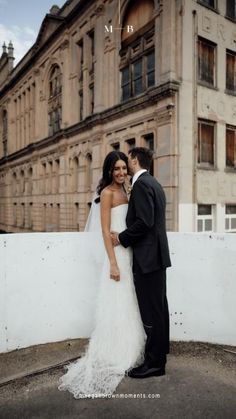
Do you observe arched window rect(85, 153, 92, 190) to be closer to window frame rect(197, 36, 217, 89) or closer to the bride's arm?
window frame rect(197, 36, 217, 89)

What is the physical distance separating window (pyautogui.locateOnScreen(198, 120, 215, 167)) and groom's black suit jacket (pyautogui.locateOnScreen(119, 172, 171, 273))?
12408 millimetres

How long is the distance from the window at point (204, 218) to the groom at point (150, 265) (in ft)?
39.9

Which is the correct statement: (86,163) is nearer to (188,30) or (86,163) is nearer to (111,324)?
(188,30)

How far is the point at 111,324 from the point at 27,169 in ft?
98.7

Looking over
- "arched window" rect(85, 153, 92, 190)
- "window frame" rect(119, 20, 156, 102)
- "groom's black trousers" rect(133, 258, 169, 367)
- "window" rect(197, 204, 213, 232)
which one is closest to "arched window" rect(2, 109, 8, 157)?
"arched window" rect(85, 153, 92, 190)

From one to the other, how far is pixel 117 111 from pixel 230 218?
8153mm

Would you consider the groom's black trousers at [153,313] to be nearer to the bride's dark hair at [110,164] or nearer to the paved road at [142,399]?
the paved road at [142,399]

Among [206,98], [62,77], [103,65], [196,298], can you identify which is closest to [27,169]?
[62,77]

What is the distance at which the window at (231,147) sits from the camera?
1655 cm

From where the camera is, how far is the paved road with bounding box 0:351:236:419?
2717 millimetres

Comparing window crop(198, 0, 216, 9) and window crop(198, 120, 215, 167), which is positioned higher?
window crop(198, 0, 216, 9)

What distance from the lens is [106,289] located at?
139 inches

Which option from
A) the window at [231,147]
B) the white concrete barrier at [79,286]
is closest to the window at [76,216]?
the window at [231,147]

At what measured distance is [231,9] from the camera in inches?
637
